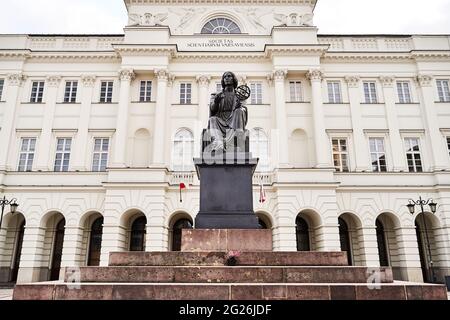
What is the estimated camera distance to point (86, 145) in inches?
944

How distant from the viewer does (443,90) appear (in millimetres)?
25219

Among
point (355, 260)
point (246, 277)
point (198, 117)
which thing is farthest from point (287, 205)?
point (246, 277)

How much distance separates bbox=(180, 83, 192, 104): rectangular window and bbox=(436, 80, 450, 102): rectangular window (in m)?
18.2

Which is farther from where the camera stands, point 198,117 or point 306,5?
point 306,5

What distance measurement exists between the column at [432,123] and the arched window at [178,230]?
16950mm

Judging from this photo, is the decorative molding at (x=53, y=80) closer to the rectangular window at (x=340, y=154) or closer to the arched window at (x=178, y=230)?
the arched window at (x=178, y=230)

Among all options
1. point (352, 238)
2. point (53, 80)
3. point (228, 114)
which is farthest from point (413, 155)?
point (53, 80)

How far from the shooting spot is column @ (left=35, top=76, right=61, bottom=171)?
23.4 meters

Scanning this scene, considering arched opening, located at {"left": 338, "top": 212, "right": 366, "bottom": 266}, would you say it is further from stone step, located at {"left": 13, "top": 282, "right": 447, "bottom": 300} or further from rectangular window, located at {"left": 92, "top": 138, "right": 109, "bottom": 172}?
stone step, located at {"left": 13, "top": 282, "right": 447, "bottom": 300}

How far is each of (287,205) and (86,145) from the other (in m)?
14.2

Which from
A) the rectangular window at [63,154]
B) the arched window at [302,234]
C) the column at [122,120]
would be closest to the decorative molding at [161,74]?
the column at [122,120]

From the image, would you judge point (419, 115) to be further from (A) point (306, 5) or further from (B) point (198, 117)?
(B) point (198, 117)

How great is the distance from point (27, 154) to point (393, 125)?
25.6 meters

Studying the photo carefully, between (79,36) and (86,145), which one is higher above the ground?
(79,36)
